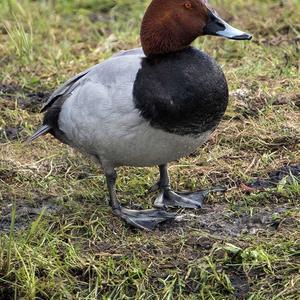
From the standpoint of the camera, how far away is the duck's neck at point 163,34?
12.1 ft

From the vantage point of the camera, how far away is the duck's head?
12.1 ft

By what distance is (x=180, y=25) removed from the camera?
3.69m

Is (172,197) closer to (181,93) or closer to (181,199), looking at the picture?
(181,199)

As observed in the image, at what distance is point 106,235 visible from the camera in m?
3.70

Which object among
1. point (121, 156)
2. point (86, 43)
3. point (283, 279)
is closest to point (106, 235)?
point (121, 156)

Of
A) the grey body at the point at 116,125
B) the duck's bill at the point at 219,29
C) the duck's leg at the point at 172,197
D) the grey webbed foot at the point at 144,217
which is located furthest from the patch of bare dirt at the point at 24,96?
the duck's bill at the point at 219,29

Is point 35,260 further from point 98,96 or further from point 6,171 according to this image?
point 6,171

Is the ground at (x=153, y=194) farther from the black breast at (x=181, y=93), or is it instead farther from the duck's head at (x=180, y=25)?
the duck's head at (x=180, y=25)

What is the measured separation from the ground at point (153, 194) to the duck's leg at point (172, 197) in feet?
0.16

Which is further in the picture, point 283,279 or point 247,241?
point 247,241

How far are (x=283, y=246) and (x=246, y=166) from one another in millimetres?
903

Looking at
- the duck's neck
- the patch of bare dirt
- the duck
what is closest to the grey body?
the duck

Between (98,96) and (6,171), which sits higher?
(98,96)

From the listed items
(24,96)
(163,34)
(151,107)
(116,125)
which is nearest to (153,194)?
(116,125)
